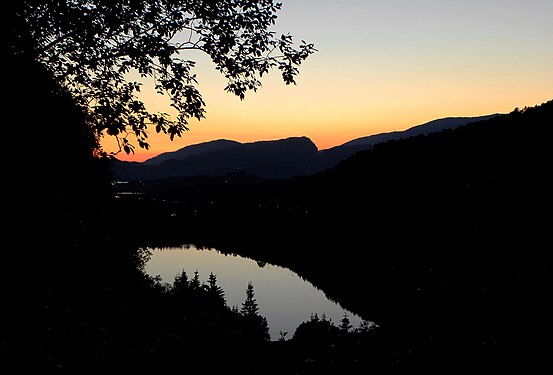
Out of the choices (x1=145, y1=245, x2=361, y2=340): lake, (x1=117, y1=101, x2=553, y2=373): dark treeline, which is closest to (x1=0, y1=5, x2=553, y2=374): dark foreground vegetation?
(x1=117, y1=101, x2=553, y2=373): dark treeline

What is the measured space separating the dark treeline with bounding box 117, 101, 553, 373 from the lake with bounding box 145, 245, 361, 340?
404 cm

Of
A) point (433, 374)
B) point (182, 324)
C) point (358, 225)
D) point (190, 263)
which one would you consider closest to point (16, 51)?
point (182, 324)

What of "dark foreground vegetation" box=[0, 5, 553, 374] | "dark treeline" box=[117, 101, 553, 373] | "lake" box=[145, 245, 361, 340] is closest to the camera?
"dark foreground vegetation" box=[0, 5, 553, 374]

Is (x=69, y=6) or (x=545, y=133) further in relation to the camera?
(x=545, y=133)

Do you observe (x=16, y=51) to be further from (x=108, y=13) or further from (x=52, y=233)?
(x=52, y=233)

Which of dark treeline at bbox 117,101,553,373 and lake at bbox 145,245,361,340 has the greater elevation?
dark treeline at bbox 117,101,553,373

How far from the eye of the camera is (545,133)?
90.0 meters

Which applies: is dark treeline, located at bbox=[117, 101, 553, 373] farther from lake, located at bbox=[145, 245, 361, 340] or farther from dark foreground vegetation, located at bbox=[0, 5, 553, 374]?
lake, located at bbox=[145, 245, 361, 340]

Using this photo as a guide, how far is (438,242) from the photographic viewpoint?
8825 cm

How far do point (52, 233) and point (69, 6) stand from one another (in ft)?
23.6

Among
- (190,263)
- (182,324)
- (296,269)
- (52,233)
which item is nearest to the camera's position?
(52,233)

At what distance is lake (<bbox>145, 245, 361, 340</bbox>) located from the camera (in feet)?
274

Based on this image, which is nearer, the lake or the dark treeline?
the dark treeline

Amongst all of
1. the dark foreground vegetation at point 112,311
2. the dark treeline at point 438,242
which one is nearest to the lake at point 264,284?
the dark treeline at point 438,242
